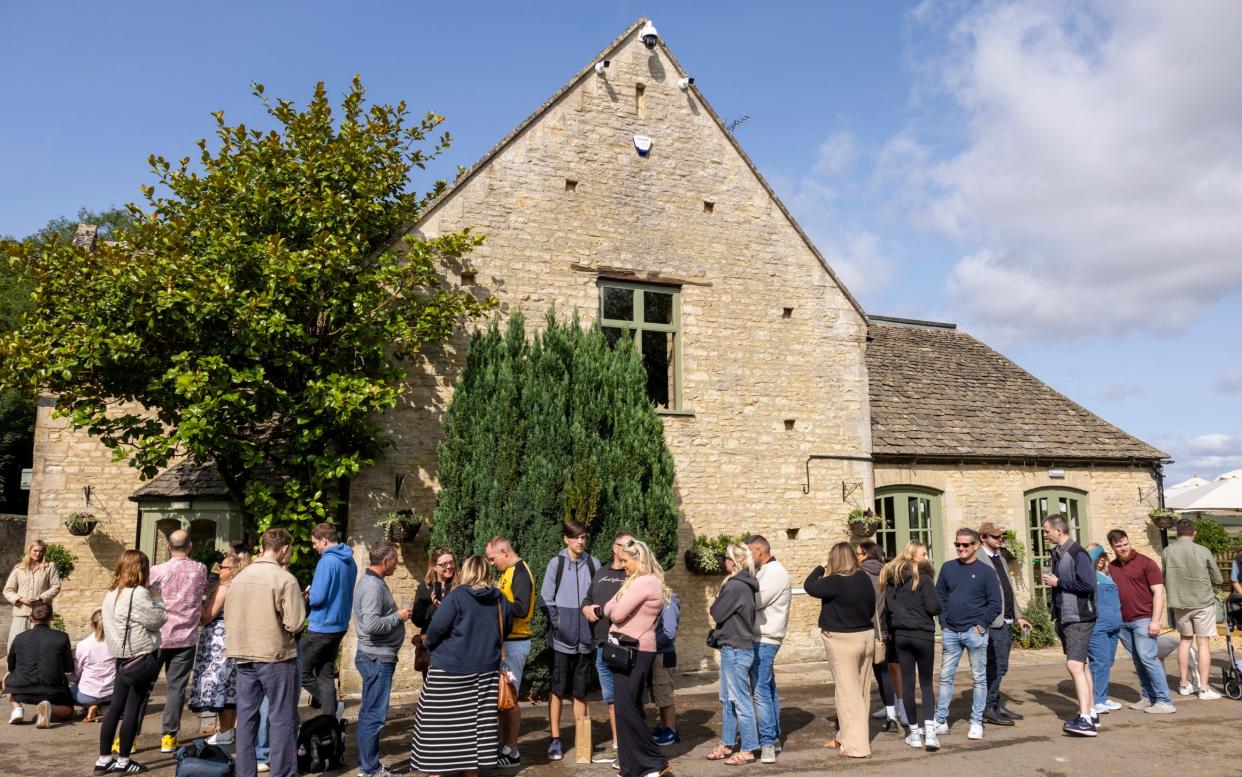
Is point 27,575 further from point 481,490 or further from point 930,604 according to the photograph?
point 930,604

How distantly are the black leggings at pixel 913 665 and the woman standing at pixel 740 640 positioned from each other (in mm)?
1498

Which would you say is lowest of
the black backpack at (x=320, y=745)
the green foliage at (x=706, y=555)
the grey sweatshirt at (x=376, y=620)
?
the black backpack at (x=320, y=745)

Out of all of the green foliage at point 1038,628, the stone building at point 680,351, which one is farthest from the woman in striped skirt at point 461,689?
the green foliage at point 1038,628

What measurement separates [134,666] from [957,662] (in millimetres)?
6748

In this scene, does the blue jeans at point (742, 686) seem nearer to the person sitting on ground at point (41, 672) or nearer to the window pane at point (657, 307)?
the window pane at point (657, 307)

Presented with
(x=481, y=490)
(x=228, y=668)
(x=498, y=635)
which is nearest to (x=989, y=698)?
(x=498, y=635)

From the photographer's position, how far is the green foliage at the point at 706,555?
11.5m

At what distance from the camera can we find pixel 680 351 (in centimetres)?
1220

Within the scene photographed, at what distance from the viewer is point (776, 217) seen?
1316cm

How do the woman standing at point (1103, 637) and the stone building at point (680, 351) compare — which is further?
the stone building at point (680, 351)

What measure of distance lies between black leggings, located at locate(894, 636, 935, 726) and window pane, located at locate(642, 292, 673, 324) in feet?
20.0

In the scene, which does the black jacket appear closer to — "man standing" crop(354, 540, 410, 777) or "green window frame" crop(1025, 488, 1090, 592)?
"man standing" crop(354, 540, 410, 777)

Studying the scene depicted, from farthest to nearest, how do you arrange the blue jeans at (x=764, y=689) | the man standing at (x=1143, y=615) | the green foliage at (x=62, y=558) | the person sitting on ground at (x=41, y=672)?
the green foliage at (x=62, y=558) < the man standing at (x=1143, y=615) < the person sitting on ground at (x=41, y=672) < the blue jeans at (x=764, y=689)

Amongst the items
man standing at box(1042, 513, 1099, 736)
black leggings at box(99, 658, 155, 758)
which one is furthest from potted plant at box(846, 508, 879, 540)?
black leggings at box(99, 658, 155, 758)
